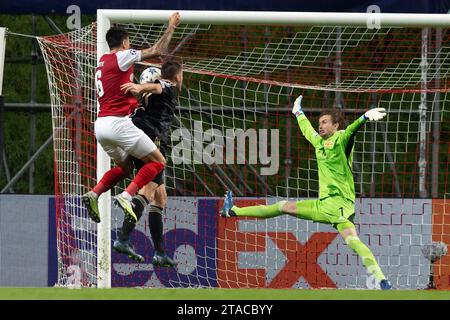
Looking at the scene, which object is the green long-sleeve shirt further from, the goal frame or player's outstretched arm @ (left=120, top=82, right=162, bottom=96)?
player's outstretched arm @ (left=120, top=82, right=162, bottom=96)

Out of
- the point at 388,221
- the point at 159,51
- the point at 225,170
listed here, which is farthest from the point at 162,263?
the point at 225,170

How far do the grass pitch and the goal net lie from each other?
7.07 feet

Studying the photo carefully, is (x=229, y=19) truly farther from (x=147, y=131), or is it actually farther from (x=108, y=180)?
(x=108, y=180)

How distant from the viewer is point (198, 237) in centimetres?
1764

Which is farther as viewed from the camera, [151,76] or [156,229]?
[156,229]

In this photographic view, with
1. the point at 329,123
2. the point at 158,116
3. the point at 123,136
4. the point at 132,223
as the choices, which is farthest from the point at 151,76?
the point at 329,123

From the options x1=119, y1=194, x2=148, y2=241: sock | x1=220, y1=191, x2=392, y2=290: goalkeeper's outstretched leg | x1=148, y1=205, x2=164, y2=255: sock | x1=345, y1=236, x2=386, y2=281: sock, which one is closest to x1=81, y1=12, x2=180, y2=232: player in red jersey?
x1=119, y1=194, x2=148, y2=241: sock

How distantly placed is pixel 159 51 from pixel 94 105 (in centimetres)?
324

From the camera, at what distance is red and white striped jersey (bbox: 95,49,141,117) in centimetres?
1387

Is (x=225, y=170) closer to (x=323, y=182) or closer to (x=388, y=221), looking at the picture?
(x=388, y=221)

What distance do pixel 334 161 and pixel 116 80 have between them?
8.25 feet

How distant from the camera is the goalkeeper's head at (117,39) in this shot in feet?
45.8

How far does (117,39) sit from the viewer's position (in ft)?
45.8

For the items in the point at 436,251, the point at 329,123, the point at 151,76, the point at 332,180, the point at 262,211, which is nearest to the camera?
the point at 151,76
